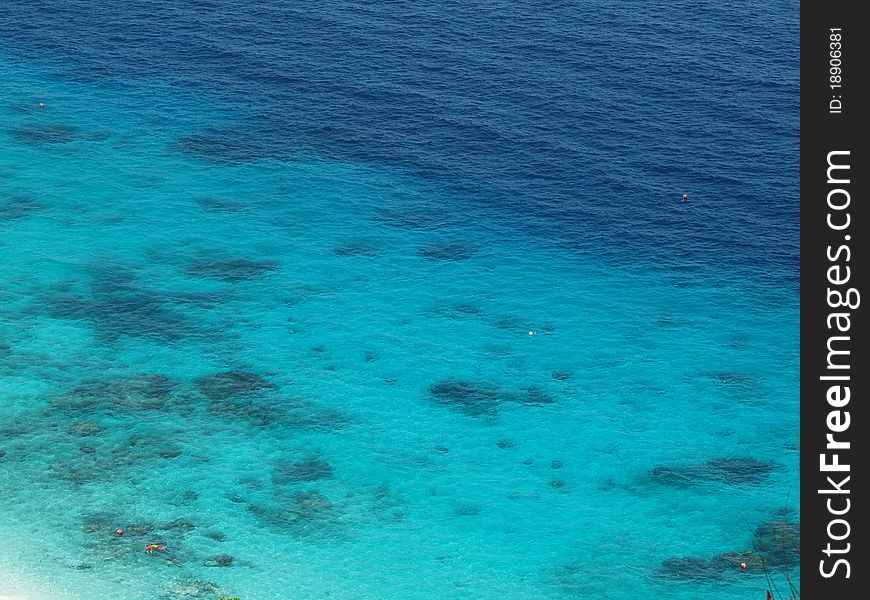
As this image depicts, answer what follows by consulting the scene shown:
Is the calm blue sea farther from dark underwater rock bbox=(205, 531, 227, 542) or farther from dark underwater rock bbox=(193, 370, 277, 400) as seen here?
dark underwater rock bbox=(193, 370, 277, 400)

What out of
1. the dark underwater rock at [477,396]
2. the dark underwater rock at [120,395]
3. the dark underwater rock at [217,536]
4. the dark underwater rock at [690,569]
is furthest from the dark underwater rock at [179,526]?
the dark underwater rock at [690,569]

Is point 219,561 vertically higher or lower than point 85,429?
lower

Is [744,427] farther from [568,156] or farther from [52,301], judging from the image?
[52,301]

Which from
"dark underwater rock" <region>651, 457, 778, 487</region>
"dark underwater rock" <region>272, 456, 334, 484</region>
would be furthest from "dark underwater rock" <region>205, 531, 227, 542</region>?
"dark underwater rock" <region>651, 457, 778, 487</region>

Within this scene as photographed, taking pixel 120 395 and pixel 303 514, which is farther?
pixel 120 395

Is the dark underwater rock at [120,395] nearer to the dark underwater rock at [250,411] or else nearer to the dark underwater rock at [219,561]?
the dark underwater rock at [250,411]

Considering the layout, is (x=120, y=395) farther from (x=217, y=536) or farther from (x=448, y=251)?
(x=448, y=251)
